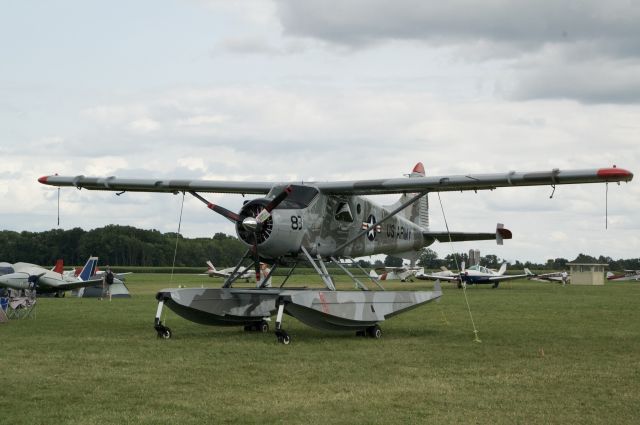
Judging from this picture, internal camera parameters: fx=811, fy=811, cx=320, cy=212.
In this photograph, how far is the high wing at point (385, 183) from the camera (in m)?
15.4

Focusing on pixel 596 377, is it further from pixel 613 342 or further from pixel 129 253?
pixel 129 253

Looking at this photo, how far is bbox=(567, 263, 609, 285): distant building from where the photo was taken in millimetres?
69287

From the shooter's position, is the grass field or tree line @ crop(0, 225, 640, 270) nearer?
the grass field

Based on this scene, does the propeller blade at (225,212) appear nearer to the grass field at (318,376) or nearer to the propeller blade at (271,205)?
the propeller blade at (271,205)

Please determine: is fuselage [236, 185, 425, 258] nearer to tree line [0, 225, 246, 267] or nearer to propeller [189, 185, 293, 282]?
propeller [189, 185, 293, 282]

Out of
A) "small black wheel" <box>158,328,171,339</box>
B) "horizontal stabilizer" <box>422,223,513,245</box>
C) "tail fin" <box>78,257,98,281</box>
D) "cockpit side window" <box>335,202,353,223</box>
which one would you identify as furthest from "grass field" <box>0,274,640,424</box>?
"tail fin" <box>78,257,98,281</box>

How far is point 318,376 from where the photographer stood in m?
11.1

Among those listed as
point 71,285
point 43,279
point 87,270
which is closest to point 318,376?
point 71,285

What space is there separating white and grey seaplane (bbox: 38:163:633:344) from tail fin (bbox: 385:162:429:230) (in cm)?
287

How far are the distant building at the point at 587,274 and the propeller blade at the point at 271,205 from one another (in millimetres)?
58021

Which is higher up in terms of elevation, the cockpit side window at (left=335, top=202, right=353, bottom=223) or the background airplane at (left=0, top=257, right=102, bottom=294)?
the cockpit side window at (left=335, top=202, right=353, bottom=223)

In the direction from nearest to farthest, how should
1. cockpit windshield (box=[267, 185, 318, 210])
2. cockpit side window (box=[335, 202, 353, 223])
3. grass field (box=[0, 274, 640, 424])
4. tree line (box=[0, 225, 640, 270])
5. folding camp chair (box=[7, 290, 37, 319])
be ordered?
grass field (box=[0, 274, 640, 424])
cockpit windshield (box=[267, 185, 318, 210])
cockpit side window (box=[335, 202, 353, 223])
folding camp chair (box=[7, 290, 37, 319])
tree line (box=[0, 225, 640, 270])

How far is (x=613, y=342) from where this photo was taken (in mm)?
15875

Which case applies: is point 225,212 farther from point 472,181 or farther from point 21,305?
point 21,305
